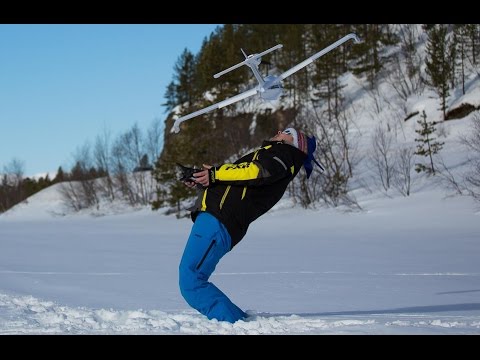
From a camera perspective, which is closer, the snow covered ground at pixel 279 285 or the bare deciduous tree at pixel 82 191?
the snow covered ground at pixel 279 285

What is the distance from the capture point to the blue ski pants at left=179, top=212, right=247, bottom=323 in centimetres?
416

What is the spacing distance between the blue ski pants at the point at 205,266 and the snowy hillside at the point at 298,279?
13cm

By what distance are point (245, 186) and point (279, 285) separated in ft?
11.6

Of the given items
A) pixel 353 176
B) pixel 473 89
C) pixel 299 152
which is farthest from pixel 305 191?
pixel 299 152

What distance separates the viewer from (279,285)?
7.46m

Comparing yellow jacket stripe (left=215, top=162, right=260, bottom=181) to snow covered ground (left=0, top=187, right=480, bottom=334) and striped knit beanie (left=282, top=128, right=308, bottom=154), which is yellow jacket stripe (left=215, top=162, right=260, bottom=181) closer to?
striped knit beanie (left=282, top=128, right=308, bottom=154)

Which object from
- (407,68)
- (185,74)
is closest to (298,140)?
(407,68)

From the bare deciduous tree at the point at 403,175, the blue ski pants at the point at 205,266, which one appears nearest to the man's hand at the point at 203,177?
the blue ski pants at the point at 205,266

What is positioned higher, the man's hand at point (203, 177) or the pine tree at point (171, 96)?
the pine tree at point (171, 96)

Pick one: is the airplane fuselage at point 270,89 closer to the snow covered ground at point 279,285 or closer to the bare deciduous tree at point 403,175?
the snow covered ground at point 279,285

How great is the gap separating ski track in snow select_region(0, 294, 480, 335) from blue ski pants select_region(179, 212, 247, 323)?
10cm

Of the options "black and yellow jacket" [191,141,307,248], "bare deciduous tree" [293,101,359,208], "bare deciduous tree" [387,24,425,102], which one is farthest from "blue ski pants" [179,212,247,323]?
"bare deciduous tree" [387,24,425,102]

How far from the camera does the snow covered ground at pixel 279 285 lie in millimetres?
4129
